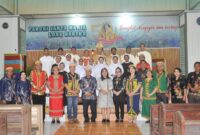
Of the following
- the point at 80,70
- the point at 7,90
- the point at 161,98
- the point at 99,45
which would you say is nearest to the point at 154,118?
the point at 161,98

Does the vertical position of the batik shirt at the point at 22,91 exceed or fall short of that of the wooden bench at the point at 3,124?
it exceeds it

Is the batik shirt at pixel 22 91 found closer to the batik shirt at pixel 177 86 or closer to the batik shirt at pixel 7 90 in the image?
the batik shirt at pixel 7 90

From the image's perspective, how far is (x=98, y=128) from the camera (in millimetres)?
7965

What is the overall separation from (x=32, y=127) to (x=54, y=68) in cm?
323

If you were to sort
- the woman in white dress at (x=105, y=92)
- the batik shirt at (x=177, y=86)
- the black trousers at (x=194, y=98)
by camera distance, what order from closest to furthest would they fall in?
the black trousers at (x=194, y=98)
the batik shirt at (x=177, y=86)
the woman in white dress at (x=105, y=92)

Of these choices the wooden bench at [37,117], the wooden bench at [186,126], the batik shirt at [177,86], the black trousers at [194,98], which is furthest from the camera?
the batik shirt at [177,86]

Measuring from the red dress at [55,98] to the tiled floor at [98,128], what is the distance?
1.03ft

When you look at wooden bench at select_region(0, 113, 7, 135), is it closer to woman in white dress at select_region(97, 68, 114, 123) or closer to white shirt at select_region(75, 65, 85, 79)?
woman in white dress at select_region(97, 68, 114, 123)

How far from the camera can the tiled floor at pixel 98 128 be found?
7.46 metres

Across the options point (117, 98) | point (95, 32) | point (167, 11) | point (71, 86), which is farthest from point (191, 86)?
point (95, 32)

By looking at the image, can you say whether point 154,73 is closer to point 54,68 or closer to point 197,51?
point 54,68

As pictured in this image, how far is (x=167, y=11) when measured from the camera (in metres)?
12.5

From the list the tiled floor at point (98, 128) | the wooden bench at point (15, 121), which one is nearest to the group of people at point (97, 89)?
the tiled floor at point (98, 128)

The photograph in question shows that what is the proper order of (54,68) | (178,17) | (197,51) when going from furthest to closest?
(178,17)
(197,51)
(54,68)
